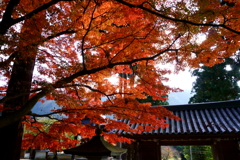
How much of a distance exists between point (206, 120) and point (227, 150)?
161 centimetres

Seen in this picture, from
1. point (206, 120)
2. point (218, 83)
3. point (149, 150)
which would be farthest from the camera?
point (218, 83)

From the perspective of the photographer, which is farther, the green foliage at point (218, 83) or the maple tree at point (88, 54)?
the green foliage at point (218, 83)

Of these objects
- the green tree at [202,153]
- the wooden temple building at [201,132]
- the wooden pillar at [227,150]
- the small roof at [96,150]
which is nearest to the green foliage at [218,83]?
the green tree at [202,153]

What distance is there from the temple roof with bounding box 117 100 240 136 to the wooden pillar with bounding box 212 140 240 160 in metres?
1.03

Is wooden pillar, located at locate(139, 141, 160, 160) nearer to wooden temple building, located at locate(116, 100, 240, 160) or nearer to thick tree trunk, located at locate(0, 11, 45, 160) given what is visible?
wooden temple building, located at locate(116, 100, 240, 160)

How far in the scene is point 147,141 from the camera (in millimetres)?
9820

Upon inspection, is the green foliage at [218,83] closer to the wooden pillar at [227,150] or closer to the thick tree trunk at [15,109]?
the wooden pillar at [227,150]

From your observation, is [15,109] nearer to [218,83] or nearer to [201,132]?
[201,132]

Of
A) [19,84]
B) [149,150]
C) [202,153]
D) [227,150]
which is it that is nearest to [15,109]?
[19,84]

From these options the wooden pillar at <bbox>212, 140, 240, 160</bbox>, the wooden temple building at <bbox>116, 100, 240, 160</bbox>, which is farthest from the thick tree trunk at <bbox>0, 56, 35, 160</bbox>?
the wooden pillar at <bbox>212, 140, 240, 160</bbox>

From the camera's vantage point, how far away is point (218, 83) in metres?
18.8

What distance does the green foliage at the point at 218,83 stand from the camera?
58.8 ft

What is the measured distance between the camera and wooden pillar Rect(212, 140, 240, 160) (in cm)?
820

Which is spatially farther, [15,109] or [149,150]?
[149,150]
